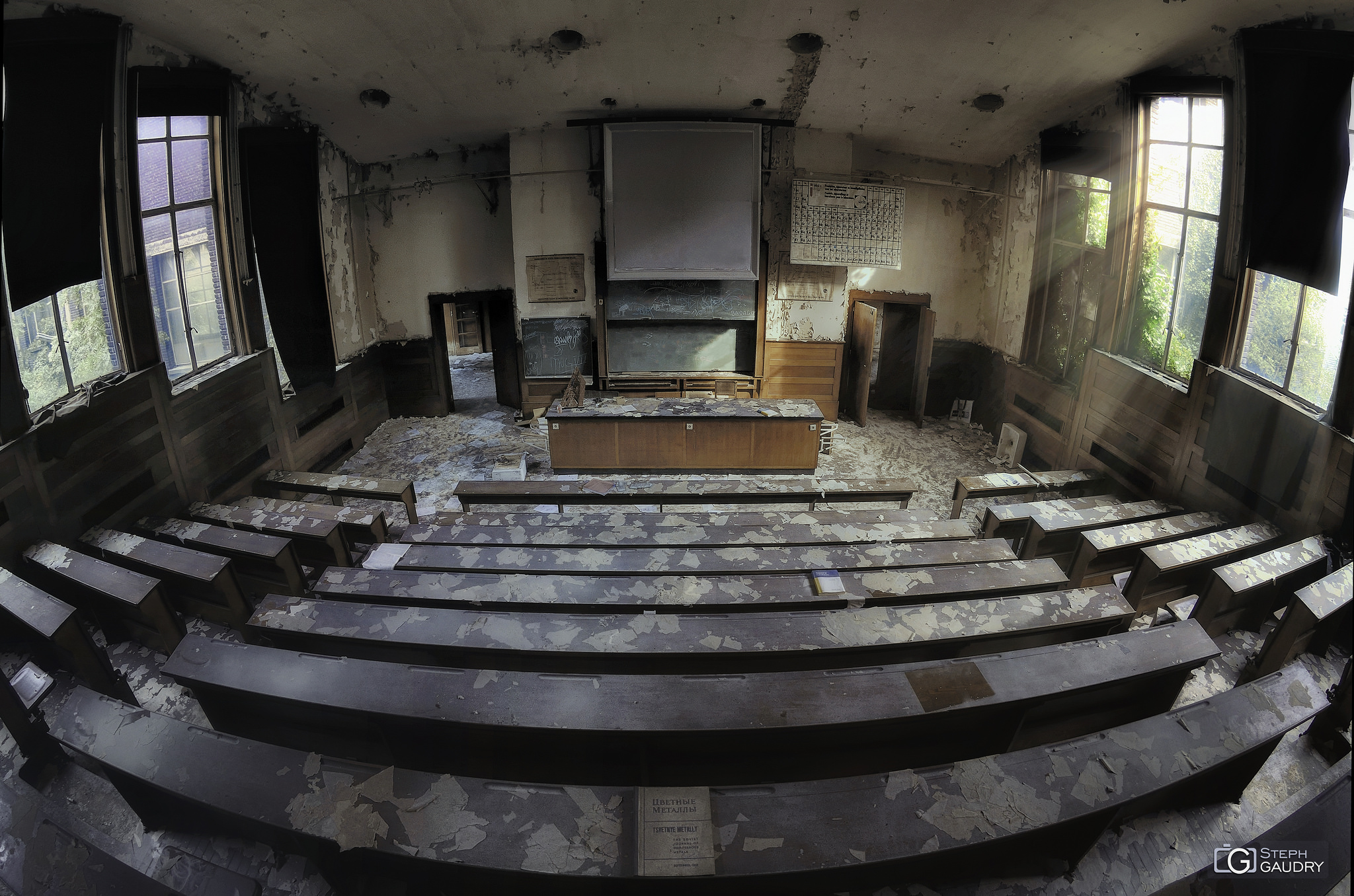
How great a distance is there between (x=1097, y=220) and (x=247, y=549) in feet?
23.7

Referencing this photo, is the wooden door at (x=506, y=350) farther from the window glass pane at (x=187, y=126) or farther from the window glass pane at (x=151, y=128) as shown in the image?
the window glass pane at (x=151, y=128)

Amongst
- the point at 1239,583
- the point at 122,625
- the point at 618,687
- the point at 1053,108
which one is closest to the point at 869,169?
the point at 1053,108

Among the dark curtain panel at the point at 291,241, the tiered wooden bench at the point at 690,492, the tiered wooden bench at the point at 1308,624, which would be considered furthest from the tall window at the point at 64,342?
the tiered wooden bench at the point at 1308,624

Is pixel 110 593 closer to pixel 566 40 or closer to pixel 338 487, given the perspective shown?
pixel 338 487

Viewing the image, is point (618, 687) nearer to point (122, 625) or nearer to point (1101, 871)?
point (1101, 871)

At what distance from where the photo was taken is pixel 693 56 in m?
5.60

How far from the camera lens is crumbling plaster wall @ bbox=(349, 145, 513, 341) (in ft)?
24.9

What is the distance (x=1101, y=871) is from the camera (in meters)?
2.09

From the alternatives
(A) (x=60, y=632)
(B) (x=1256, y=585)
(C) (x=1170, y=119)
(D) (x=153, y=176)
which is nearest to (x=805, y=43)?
(C) (x=1170, y=119)

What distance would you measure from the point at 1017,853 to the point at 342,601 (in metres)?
2.63

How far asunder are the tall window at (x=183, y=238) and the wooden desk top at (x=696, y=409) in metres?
2.86

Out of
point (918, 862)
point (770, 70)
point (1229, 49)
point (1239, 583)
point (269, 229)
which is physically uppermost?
point (770, 70)

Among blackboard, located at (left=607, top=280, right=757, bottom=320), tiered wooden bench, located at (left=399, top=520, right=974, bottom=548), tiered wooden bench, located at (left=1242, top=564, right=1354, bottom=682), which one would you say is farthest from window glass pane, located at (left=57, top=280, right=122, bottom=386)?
tiered wooden bench, located at (left=1242, top=564, right=1354, bottom=682)

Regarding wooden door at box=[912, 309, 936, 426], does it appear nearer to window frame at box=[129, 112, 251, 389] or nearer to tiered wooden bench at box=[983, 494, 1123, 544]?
tiered wooden bench at box=[983, 494, 1123, 544]
